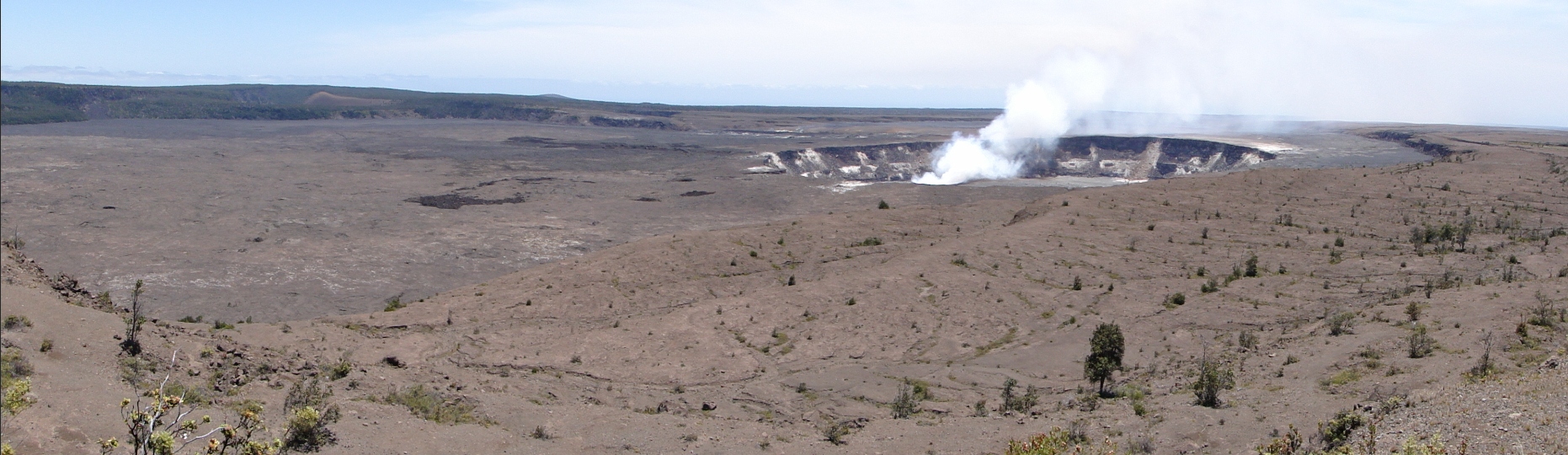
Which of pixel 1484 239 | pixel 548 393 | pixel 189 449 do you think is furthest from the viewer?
pixel 1484 239

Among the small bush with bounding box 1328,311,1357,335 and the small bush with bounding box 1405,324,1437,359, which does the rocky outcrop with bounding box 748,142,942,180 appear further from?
the small bush with bounding box 1405,324,1437,359

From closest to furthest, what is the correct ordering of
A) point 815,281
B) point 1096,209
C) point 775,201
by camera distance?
point 815,281, point 1096,209, point 775,201

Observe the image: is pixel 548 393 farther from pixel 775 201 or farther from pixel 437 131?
pixel 437 131

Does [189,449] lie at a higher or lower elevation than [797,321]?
higher

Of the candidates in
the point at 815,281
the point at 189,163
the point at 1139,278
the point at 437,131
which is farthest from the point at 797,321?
the point at 437,131

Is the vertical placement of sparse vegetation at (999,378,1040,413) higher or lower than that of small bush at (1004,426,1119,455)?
lower

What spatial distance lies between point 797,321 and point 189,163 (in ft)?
185

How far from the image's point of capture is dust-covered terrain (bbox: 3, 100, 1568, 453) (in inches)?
467

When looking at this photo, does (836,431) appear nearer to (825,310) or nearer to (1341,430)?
(1341,430)

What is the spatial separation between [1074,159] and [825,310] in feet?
204

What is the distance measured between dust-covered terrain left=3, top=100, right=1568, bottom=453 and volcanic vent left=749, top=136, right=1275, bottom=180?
67.4ft

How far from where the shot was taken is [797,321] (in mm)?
20141

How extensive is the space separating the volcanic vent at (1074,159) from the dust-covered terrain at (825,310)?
67.4 ft

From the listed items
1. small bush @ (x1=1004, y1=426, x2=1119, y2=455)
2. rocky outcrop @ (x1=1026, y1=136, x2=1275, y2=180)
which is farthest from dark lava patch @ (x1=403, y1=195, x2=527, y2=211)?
rocky outcrop @ (x1=1026, y1=136, x2=1275, y2=180)
